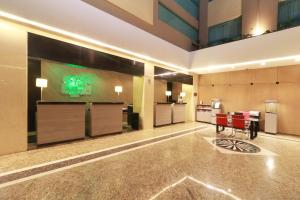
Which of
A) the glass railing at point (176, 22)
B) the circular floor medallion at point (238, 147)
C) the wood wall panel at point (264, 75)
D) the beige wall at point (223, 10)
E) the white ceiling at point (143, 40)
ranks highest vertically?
the beige wall at point (223, 10)

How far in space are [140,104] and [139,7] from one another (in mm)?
4371

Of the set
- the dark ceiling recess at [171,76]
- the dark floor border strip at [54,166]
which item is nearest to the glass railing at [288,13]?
the dark ceiling recess at [171,76]

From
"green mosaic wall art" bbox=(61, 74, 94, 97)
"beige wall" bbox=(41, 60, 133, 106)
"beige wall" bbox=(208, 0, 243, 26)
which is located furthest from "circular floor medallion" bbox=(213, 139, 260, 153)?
"beige wall" bbox=(208, 0, 243, 26)

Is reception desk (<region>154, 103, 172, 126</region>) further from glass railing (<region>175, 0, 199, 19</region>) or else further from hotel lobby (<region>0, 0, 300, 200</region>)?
glass railing (<region>175, 0, 199, 19</region>)

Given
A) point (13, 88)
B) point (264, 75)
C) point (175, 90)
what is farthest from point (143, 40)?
point (175, 90)

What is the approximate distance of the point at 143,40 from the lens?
621cm

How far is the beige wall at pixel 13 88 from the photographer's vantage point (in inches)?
140

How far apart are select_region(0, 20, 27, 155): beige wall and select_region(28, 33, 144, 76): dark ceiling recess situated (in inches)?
10.1

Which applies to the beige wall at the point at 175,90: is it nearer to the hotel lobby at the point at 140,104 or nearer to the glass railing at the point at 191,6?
the hotel lobby at the point at 140,104

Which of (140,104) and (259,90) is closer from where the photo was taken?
(140,104)

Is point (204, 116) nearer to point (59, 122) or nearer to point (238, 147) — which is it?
point (238, 147)

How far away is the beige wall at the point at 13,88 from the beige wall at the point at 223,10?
11.0m

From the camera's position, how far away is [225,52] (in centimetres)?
734

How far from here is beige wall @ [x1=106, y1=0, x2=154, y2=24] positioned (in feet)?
20.5
